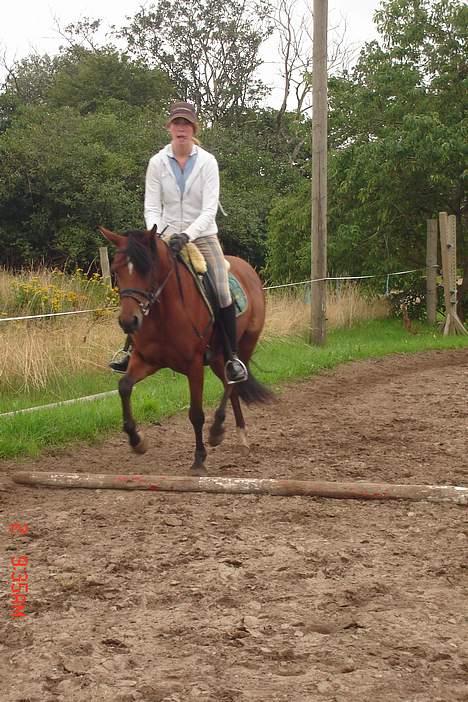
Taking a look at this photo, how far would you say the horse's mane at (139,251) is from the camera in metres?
6.08

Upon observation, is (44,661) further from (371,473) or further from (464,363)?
(464,363)

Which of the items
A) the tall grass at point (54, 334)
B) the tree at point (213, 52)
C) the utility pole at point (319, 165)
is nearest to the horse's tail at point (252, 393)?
the tall grass at point (54, 334)

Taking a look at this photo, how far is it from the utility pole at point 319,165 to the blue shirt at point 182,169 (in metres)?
8.47

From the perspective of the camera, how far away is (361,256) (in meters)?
20.3

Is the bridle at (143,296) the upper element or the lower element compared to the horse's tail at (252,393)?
upper

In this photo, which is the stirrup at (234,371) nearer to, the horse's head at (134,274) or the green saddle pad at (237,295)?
the green saddle pad at (237,295)

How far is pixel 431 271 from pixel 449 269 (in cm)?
113

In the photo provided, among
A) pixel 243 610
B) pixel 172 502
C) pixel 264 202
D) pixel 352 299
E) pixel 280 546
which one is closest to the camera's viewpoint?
pixel 243 610

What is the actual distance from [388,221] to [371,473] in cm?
1390

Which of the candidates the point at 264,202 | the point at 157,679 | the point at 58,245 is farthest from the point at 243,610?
the point at 264,202

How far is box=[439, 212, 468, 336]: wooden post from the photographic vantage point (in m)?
17.8

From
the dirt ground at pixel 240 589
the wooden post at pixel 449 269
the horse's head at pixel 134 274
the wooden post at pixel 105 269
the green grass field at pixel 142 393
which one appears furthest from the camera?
the wooden post at pixel 449 269

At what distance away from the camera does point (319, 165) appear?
15.1m

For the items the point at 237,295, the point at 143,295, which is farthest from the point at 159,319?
the point at 237,295
